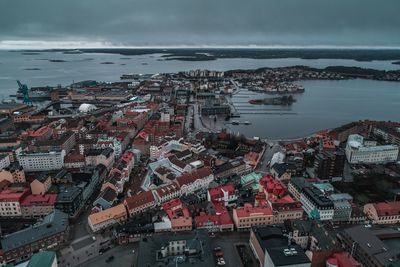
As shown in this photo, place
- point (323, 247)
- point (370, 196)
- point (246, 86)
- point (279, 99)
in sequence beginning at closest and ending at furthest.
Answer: point (323, 247), point (370, 196), point (279, 99), point (246, 86)

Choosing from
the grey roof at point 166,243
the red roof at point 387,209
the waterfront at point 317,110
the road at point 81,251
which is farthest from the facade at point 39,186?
the waterfront at point 317,110

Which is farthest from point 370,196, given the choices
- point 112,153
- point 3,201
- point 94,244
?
point 3,201

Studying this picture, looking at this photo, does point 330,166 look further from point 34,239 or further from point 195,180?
point 34,239

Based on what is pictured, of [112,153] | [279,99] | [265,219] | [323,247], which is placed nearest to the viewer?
[323,247]

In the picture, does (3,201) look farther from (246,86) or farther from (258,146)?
(246,86)

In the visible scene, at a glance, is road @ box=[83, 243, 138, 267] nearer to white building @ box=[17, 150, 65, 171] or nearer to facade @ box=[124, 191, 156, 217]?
facade @ box=[124, 191, 156, 217]

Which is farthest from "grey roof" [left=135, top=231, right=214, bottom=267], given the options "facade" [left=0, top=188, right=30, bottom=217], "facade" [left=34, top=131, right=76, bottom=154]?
"facade" [left=34, top=131, right=76, bottom=154]
